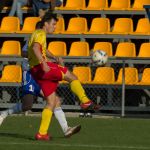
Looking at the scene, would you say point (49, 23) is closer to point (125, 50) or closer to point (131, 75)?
point (131, 75)

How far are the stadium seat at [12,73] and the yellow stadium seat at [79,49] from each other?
4.41 ft

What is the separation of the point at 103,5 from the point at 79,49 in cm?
218

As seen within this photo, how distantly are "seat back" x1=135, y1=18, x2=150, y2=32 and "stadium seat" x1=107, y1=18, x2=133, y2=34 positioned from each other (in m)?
0.19

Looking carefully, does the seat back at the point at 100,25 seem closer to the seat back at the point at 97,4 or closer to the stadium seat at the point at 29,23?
the seat back at the point at 97,4

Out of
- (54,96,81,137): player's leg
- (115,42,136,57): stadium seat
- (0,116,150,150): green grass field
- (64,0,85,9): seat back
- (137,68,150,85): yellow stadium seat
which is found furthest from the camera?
(64,0,85,9): seat back

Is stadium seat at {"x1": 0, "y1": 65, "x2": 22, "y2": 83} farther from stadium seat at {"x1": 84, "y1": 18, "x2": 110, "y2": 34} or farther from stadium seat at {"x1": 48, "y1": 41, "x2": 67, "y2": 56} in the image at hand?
stadium seat at {"x1": 84, "y1": 18, "x2": 110, "y2": 34}

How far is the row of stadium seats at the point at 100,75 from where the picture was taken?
1712cm

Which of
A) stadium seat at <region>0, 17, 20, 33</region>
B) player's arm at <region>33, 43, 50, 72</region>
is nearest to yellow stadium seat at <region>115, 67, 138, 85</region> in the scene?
stadium seat at <region>0, 17, 20, 33</region>

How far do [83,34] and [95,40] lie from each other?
2.77ft

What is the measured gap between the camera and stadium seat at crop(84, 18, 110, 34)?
62.5ft

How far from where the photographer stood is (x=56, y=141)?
11.2 m

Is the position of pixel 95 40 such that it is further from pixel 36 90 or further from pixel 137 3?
pixel 36 90

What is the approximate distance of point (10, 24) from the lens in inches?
780

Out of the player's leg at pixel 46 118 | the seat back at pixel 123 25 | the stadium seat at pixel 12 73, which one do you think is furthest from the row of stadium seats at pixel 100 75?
the player's leg at pixel 46 118
